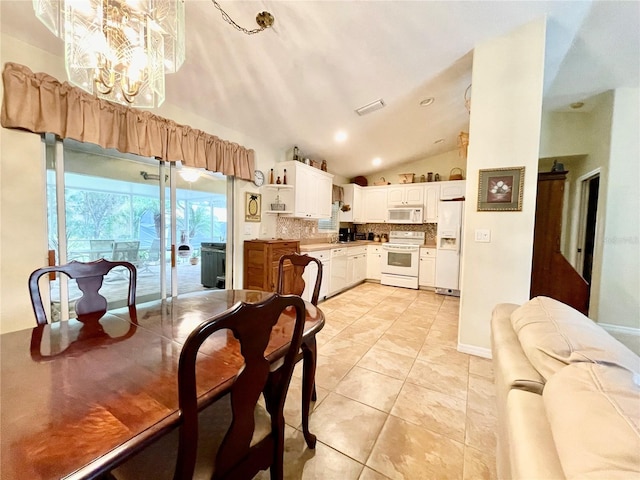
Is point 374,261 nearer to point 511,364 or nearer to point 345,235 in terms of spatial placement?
point 345,235

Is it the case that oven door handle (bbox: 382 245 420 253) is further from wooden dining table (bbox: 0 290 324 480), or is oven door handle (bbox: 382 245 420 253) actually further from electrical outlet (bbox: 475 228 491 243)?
wooden dining table (bbox: 0 290 324 480)

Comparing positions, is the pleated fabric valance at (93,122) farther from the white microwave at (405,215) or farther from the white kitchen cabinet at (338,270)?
the white microwave at (405,215)

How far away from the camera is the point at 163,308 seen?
5.14ft

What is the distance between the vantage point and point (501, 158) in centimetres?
237

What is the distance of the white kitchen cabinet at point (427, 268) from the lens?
4.98 metres

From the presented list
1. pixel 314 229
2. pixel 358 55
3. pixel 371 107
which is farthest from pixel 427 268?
pixel 358 55

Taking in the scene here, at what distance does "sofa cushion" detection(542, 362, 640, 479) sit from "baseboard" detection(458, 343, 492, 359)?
2.07 meters

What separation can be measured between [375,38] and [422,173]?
13.1ft

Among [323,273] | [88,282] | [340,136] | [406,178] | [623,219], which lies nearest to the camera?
[88,282]

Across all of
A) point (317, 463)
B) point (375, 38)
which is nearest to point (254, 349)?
point (317, 463)

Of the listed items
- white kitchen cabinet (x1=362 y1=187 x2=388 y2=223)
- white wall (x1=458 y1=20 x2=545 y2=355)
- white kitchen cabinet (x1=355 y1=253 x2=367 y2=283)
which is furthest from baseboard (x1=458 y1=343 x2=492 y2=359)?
white kitchen cabinet (x1=362 y1=187 x2=388 y2=223)

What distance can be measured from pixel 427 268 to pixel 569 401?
4.67 meters

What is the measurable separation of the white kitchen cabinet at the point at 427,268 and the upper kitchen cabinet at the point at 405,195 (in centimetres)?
103

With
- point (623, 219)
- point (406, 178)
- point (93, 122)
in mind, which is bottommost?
point (623, 219)
